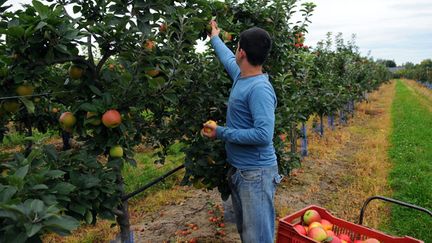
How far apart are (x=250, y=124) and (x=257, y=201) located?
471 mm

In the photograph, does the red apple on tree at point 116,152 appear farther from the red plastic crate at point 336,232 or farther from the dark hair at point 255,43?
the red plastic crate at point 336,232

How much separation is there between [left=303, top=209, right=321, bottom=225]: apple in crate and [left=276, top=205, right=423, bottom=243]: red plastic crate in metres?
0.04

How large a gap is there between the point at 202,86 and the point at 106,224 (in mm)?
2709

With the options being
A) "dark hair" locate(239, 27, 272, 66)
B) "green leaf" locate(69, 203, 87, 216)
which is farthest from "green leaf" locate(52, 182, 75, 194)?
"dark hair" locate(239, 27, 272, 66)

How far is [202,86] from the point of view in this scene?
3137 mm

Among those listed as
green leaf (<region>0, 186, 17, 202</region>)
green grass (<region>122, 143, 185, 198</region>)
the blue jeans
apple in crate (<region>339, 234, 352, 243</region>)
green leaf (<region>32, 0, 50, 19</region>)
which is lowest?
green grass (<region>122, 143, 185, 198</region>)

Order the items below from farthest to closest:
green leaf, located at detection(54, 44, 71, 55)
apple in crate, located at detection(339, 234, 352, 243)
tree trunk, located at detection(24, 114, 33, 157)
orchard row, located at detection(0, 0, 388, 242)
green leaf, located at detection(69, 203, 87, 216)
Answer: apple in crate, located at detection(339, 234, 352, 243) < tree trunk, located at detection(24, 114, 33, 157) < green leaf, located at detection(54, 44, 71, 55) < green leaf, located at detection(69, 203, 87, 216) < orchard row, located at detection(0, 0, 388, 242)

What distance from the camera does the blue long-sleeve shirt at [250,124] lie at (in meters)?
2.21

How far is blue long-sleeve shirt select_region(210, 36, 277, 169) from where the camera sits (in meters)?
2.21

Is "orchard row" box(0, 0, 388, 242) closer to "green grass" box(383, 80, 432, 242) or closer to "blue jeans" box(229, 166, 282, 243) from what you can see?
"blue jeans" box(229, 166, 282, 243)

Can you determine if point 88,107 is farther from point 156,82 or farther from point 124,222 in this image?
point 124,222

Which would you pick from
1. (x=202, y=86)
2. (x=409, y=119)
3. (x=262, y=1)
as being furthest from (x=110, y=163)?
(x=409, y=119)

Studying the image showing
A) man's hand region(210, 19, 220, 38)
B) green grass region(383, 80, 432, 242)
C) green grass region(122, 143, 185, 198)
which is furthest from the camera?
green grass region(122, 143, 185, 198)

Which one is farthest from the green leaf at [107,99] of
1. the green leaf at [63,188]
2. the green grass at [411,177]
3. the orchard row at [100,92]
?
the green grass at [411,177]
